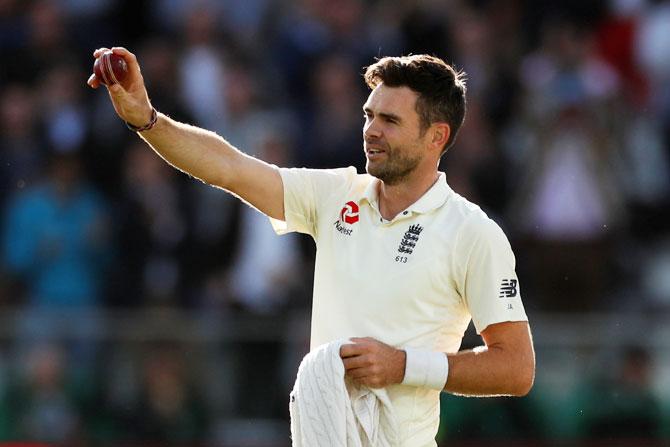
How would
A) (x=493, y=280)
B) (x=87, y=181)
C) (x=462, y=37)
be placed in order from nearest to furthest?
(x=493, y=280), (x=87, y=181), (x=462, y=37)

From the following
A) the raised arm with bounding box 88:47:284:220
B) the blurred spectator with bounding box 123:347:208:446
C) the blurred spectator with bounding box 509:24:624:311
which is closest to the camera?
the raised arm with bounding box 88:47:284:220

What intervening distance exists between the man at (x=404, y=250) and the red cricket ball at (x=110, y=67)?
32 mm

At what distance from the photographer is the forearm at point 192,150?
5566 millimetres

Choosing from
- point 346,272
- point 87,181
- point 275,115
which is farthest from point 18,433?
point 346,272

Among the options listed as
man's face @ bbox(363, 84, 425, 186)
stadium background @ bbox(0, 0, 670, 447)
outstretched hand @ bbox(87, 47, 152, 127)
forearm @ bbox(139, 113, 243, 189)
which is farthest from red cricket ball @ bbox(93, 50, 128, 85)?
stadium background @ bbox(0, 0, 670, 447)

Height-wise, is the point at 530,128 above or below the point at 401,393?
above

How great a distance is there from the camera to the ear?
5807mm

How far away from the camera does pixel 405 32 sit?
1266 cm

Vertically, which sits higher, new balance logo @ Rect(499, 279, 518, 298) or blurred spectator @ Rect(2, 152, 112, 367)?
blurred spectator @ Rect(2, 152, 112, 367)

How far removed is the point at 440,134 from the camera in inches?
230

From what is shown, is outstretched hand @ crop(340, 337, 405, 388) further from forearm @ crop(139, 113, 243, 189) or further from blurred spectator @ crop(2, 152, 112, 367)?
blurred spectator @ crop(2, 152, 112, 367)

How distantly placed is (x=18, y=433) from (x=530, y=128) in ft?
A: 15.7

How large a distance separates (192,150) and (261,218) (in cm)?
576

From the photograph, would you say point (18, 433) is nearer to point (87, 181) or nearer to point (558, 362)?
point (87, 181)
